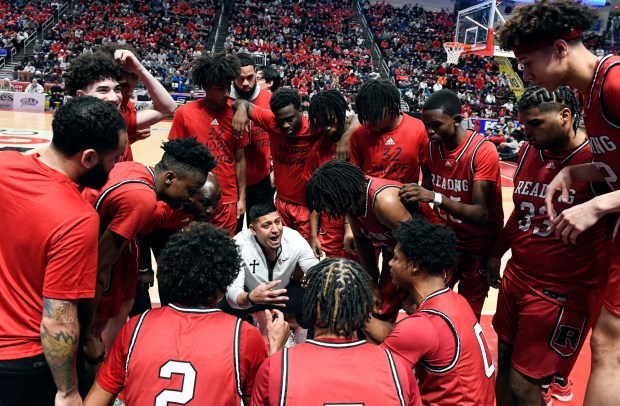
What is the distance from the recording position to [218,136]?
4777 mm

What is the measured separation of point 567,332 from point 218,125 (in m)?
3.23

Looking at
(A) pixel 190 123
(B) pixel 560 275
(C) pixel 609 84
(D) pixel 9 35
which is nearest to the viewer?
(C) pixel 609 84

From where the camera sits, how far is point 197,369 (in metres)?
2.11

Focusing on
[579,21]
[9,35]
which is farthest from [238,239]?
[9,35]

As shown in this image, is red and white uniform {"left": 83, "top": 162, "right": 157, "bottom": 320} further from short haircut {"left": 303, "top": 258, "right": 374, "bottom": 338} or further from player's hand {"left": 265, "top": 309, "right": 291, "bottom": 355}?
short haircut {"left": 303, "top": 258, "right": 374, "bottom": 338}

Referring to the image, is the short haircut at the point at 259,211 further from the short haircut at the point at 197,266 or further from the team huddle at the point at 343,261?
the short haircut at the point at 197,266

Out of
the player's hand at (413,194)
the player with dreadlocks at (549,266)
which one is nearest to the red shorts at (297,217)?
the player's hand at (413,194)

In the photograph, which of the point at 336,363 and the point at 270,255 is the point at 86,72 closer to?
the point at 270,255

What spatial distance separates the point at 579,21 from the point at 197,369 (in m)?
2.25

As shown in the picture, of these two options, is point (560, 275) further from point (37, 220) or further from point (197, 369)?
point (37, 220)

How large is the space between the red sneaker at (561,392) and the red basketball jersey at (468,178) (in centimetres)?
114

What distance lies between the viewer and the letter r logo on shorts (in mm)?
3078

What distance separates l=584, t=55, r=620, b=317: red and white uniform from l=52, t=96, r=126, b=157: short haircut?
2.12 m

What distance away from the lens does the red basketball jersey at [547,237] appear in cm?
304
